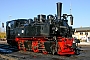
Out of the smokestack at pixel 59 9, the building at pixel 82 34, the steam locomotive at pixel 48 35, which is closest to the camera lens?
the steam locomotive at pixel 48 35

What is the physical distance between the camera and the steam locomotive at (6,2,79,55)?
15.4 metres

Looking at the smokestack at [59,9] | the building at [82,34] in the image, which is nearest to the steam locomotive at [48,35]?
the smokestack at [59,9]

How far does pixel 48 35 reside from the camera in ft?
53.4

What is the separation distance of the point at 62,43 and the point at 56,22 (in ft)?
7.08

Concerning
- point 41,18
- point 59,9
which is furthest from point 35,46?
point 59,9

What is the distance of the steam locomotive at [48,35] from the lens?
15352 mm

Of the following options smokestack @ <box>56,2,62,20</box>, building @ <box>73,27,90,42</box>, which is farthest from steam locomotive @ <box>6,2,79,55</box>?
building @ <box>73,27,90,42</box>

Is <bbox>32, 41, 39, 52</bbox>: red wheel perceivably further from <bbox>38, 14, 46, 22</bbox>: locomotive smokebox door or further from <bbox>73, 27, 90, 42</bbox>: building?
<bbox>73, 27, 90, 42</bbox>: building

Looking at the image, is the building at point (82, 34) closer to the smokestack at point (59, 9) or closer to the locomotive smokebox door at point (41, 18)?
the locomotive smokebox door at point (41, 18)

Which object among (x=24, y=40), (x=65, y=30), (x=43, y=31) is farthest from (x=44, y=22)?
(x=24, y=40)

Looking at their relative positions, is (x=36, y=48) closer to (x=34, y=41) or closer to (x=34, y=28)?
(x=34, y=41)

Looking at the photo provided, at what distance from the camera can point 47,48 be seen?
16.1 meters

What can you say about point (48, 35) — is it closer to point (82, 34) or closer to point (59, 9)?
point (59, 9)

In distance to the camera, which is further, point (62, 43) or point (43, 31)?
point (43, 31)
